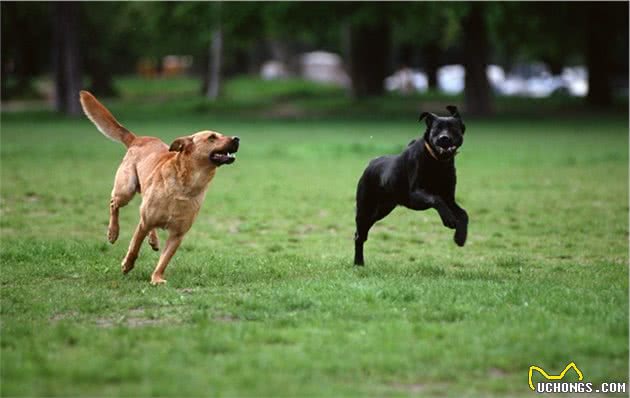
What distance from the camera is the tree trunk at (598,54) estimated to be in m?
42.5

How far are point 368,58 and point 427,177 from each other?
129 ft

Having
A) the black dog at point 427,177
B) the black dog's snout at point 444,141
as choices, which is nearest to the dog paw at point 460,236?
the black dog at point 427,177

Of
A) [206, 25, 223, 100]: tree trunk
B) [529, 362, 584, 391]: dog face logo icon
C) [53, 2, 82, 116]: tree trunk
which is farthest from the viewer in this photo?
[206, 25, 223, 100]: tree trunk

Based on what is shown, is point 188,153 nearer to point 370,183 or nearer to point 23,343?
point 370,183

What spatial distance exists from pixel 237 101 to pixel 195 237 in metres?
36.2

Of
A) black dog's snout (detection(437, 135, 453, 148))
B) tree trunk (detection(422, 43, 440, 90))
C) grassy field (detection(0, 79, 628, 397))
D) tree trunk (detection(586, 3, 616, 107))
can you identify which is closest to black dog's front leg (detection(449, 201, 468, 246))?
grassy field (detection(0, 79, 628, 397))

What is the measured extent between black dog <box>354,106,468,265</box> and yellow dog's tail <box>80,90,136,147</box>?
2.56 metres

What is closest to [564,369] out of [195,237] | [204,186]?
[204,186]

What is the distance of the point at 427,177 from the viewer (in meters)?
10.3

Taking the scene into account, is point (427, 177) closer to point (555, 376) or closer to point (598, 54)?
point (555, 376)

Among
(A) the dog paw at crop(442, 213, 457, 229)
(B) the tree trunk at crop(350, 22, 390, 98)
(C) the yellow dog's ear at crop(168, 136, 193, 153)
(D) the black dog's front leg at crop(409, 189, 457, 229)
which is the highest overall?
(C) the yellow dog's ear at crop(168, 136, 193, 153)

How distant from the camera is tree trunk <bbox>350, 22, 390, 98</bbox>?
156 ft

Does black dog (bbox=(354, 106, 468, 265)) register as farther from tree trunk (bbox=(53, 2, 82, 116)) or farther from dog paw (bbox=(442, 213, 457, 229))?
tree trunk (bbox=(53, 2, 82, 116))

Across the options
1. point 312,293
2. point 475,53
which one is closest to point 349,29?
point 475,53
